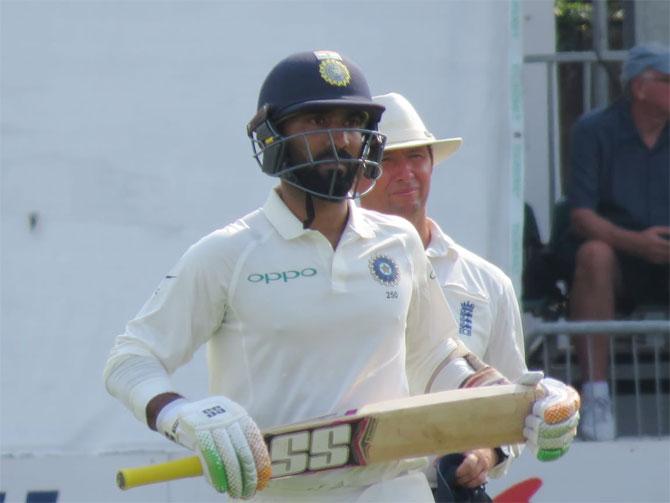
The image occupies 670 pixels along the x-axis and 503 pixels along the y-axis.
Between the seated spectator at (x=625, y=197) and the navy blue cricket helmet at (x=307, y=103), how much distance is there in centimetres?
243

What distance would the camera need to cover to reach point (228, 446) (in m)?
2.57

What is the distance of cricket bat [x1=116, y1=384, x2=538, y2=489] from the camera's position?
2754 mm

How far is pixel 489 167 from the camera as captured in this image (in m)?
4.51

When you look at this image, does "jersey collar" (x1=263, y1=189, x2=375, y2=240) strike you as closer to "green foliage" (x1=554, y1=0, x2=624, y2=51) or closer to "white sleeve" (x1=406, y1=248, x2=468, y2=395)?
"white sleeve" (x1=406, y1=248, x2=468, y2=395)

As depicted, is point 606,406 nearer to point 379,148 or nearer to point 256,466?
point 379,148

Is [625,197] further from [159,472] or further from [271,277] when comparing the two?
[159,472]

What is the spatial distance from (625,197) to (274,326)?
287 centimetres

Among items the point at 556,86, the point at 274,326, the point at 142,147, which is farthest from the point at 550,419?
the point at 556,86

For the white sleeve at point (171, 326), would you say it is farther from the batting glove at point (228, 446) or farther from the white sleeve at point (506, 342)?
the white sleeve at point (506, 342)

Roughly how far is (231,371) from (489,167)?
177 cm

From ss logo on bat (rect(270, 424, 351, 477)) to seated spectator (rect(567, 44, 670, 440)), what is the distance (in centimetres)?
259

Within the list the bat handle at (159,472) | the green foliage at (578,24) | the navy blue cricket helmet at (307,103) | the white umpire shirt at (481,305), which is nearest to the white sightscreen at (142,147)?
the white umpire shirt at (481,305)

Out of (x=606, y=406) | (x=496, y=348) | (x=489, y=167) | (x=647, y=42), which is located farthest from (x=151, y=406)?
(x=647, y=42)

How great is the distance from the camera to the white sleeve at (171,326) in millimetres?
2846
